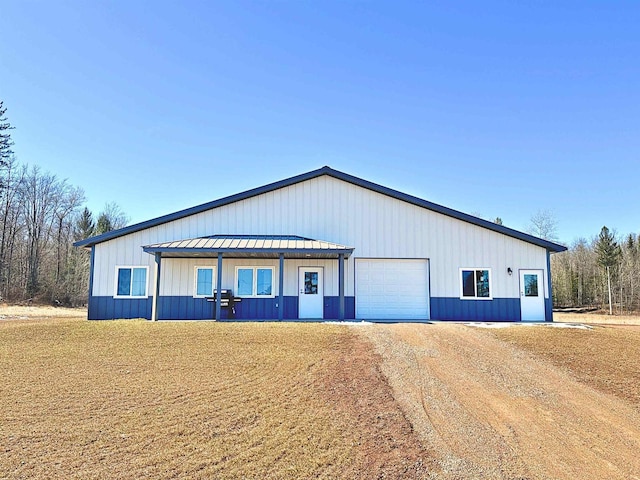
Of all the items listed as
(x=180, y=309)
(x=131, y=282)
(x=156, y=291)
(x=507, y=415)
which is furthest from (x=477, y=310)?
(x=131, y=282)

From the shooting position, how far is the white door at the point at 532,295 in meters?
16.9

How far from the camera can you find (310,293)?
16.8 m

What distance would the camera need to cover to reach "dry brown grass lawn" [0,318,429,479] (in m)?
4.96

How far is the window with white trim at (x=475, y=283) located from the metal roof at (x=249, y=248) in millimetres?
4661

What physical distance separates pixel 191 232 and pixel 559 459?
14332mm

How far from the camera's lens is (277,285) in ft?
55.1

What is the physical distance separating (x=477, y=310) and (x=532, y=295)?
2156 millimetres

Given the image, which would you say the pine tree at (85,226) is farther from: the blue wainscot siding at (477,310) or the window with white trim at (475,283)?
the window with white trim at (475,283)

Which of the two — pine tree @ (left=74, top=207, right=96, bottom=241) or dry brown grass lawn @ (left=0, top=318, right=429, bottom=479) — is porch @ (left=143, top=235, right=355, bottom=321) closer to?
dry brown grass lawn @ (left=0, top=318, right=429, bottom=479)

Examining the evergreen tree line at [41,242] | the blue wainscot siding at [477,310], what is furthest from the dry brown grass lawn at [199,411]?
the evergreen tree line at [41,242]

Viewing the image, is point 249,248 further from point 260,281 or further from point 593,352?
point 593,352

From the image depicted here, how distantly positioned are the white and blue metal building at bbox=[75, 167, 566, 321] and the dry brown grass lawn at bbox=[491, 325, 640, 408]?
11.8ft

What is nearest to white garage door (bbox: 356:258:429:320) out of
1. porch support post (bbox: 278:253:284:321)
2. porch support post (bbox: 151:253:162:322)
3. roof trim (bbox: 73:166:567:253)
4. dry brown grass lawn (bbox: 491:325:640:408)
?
roof trim (bbox: 73:166:567:253)

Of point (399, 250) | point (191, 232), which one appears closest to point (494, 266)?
point (399, 250)
